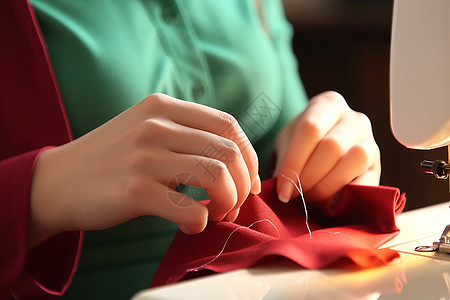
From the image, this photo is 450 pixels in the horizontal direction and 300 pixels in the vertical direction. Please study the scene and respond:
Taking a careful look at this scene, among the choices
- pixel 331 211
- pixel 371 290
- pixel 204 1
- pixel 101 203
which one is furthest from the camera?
pixel 204 1

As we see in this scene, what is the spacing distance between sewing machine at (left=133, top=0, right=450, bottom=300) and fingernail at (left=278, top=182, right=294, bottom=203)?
4.7 inches

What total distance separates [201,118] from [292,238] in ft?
0.43

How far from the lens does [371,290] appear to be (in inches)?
15.3

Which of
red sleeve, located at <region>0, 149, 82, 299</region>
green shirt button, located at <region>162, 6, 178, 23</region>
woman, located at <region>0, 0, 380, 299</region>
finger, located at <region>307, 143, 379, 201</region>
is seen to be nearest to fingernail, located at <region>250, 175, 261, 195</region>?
woman, located at <region>0, 0, 380, 299</region>

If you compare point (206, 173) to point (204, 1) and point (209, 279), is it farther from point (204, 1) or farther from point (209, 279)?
point (204, 1)

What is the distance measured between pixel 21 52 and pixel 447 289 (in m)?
0.51

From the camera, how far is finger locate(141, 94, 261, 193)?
1.60ft

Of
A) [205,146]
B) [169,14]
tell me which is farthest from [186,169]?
[169,14]

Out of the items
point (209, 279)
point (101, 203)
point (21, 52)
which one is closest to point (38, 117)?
point (21, 52)

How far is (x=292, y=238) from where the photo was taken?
48cm

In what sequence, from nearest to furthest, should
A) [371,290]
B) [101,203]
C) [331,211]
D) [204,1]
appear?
[371,290] → [101,203] → [331,211] → [204,1]

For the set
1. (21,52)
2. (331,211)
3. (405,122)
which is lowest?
(331,211)

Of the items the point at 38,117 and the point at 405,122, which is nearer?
the point at 405,122

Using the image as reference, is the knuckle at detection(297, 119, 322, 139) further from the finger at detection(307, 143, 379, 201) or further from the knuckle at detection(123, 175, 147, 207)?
the knuckle at detection(123, 175, 147, 207)
